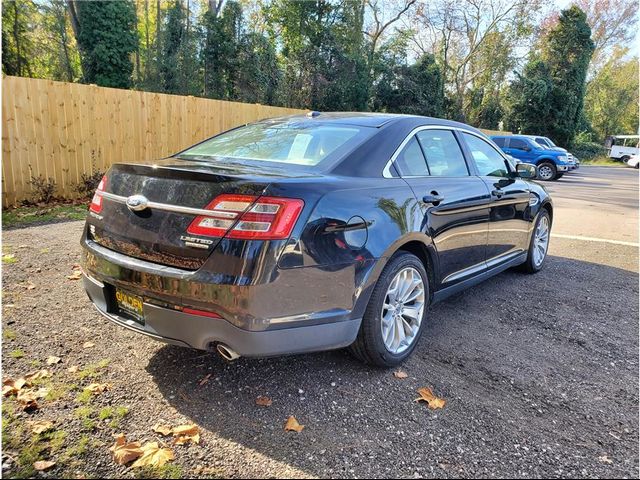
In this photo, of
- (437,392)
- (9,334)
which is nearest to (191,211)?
(437,392)

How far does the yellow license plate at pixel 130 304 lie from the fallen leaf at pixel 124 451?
61 cm

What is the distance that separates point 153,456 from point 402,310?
5.58 ft

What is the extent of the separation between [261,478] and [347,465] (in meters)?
0.40

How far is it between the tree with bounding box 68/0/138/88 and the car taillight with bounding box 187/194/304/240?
19.5 metres

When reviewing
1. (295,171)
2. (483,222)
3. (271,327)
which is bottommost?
(271,327)

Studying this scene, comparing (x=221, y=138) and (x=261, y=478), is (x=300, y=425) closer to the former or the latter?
(x=261, y=478)

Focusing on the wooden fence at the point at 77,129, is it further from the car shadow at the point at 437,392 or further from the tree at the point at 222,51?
the tree at the point at 222,51

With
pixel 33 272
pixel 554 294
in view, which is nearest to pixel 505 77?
pixel 554 294

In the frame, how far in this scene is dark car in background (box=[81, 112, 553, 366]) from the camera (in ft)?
7.43

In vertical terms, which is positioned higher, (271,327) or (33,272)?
(271,327)

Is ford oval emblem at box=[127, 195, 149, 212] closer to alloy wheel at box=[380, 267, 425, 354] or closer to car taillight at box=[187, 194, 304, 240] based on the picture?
car taillight at box=[187, 194, 304, 240]

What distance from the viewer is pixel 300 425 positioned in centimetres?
242

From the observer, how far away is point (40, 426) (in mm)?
2309

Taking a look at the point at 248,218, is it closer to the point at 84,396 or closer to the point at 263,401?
the point at 263,401
